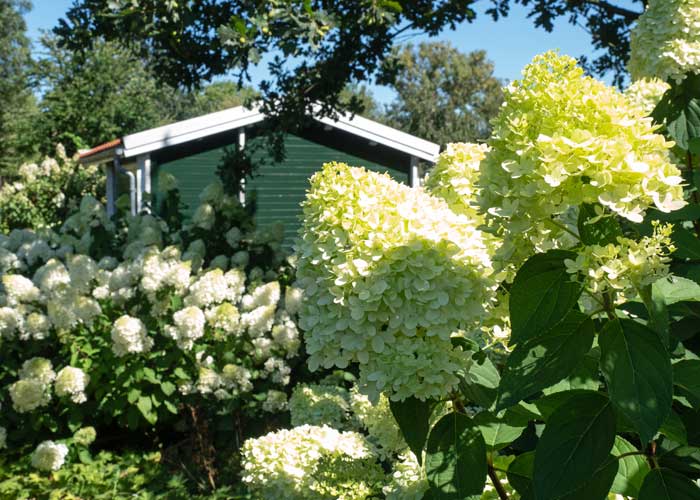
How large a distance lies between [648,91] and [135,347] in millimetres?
3804

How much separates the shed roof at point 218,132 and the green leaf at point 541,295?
8.72m

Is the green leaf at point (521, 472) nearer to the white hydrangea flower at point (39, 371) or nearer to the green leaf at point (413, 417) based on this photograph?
the green leaf at point (413, 417)

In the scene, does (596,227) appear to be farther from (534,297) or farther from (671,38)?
(671,38)

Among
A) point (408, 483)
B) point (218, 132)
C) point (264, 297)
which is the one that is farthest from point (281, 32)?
point (218, 132)

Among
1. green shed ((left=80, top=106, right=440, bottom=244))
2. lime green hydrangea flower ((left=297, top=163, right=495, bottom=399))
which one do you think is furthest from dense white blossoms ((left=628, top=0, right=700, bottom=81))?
green shed ((left=80, top=106, right=440, bottom=244))

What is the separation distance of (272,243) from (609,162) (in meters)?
5.48

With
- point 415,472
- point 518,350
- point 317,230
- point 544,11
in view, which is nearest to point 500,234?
point 518,350

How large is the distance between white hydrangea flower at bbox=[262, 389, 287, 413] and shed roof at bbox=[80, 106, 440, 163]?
548 cm

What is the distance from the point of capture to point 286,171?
12.8 m

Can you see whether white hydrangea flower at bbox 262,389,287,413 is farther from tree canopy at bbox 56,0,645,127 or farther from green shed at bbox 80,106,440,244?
green shed at bbox 80,106,440,244

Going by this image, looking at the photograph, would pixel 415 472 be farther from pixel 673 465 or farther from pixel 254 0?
pixel 254 0

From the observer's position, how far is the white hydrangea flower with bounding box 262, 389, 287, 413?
516cm

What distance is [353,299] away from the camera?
1466mm

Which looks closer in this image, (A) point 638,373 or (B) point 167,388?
(A) point 638,373
